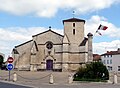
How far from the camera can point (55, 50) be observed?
62375 mm

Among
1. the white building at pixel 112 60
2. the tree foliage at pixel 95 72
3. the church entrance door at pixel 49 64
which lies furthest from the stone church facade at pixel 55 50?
the white building at pixel 112 60

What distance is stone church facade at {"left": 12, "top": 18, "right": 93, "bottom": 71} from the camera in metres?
61.1

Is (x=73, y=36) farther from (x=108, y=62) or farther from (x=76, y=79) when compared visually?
(x=108, y=62)

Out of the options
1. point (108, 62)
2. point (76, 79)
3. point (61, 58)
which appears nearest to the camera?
point (76, 79)

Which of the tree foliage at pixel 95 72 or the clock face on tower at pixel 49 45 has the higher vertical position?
the clock face on tower at pixel 49 45

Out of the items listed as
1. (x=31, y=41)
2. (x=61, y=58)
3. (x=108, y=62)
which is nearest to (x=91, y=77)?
(x=61, y=58)

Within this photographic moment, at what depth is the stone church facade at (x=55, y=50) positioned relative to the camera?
200ft

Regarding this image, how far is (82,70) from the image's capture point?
30703 mm

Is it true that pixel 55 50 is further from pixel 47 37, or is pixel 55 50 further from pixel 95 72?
pixel 95 72

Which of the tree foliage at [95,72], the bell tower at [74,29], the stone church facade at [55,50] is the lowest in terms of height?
the tree foliage at [95,72]

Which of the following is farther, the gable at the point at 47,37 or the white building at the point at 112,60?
the white building at the point at 112,60

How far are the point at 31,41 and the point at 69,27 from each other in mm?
9396

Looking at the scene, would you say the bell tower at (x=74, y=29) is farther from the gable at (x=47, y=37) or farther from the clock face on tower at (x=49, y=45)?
the clock face on tower at (x=49, y=45)

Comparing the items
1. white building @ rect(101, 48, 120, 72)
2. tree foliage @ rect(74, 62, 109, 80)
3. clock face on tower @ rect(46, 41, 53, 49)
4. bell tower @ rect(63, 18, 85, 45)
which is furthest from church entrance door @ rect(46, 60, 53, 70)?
white building @ rect(101, 48, 120, 72)
